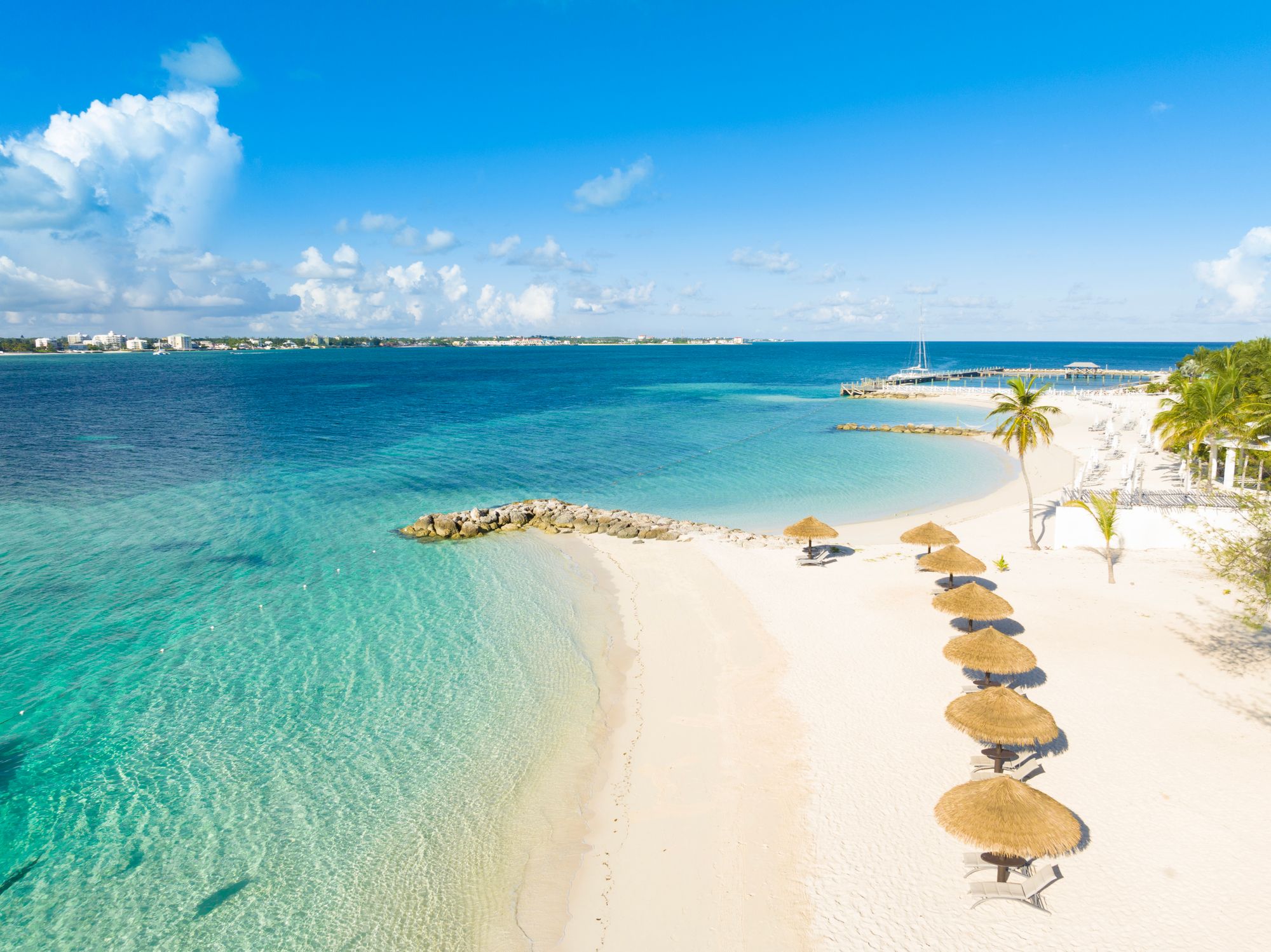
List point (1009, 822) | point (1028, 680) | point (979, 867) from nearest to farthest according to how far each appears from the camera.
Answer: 1. point (1009, 822)
2. point (979, 867)
3. point (1028, 680)

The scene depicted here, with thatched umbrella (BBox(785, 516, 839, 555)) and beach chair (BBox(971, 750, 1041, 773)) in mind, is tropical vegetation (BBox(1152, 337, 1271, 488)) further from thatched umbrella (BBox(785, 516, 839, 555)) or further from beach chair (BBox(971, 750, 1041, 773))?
beach chair (BBox(971, 750, 1041, 773))

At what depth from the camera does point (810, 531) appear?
25953 millimetres

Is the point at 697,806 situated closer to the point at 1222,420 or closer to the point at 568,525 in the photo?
the point at 568,525

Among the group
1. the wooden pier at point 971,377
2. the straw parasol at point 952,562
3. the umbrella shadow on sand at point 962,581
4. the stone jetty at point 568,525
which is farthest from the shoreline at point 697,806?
the wooden pier at point 971,377

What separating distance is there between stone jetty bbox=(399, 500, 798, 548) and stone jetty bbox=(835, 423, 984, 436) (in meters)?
40.8

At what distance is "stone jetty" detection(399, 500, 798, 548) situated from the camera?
30.3 meters

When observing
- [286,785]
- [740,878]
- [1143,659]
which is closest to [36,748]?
[286,785]

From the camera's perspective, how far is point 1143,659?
1670 centimetres

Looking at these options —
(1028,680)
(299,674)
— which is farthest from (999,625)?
(299,674)

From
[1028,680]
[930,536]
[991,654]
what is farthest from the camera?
[930,536]

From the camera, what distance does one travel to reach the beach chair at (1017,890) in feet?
32.5

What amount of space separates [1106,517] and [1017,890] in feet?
57.4

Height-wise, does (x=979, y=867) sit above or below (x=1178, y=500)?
below

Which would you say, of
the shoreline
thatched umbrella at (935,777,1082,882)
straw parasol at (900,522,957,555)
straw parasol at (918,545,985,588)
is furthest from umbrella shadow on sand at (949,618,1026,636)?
thatched umbrella at (935,777,1082,882)
